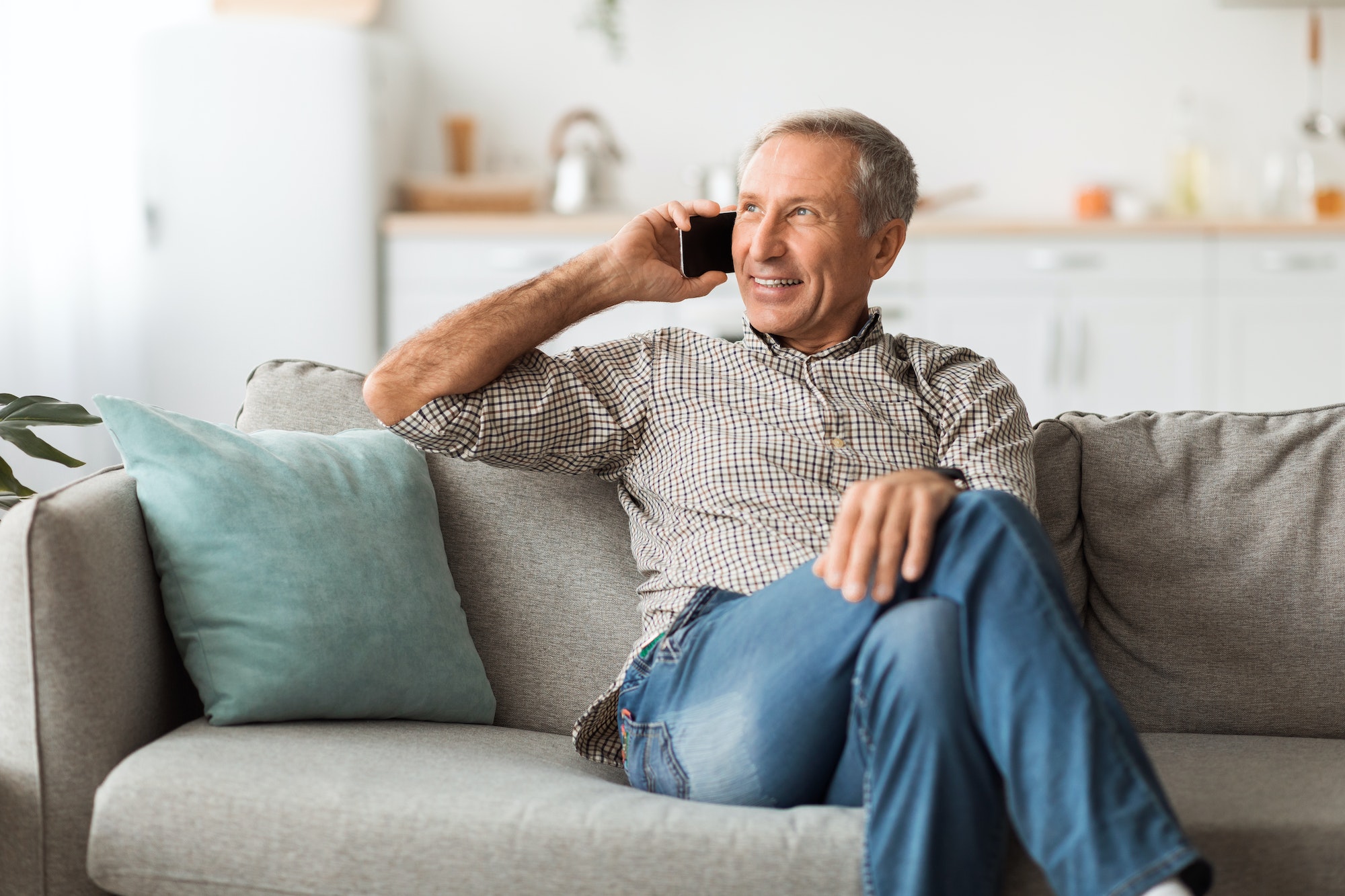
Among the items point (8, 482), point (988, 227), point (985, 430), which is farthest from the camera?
point (988, 227)

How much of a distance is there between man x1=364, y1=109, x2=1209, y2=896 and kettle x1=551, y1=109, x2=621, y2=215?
98.0 inches

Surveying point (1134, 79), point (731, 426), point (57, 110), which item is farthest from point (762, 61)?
point (731, 426)

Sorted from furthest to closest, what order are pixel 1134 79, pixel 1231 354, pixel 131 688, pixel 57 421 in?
1. pixel 1134 79
2. pixel 1231 354
3. pixel 57 421
4. pixel 131 688

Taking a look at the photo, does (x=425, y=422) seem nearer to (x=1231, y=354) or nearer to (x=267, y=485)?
(x=267, y=485)

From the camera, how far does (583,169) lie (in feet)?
14.0

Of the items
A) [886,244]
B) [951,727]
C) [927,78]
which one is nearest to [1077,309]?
[927,78]

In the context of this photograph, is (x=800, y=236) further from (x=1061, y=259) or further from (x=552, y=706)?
(x=1061, y=259)

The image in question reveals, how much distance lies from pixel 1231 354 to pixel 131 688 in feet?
11.4

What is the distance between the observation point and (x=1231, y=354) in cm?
402

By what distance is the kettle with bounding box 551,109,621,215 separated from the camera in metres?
4.26

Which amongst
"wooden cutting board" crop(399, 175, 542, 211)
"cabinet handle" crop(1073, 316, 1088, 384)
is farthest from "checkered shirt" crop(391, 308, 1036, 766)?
"wooden cutting board" crop(399, 175, 542, 211)

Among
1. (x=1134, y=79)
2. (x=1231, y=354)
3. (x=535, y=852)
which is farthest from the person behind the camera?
(x=1134, y=79)

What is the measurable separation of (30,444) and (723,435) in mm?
908

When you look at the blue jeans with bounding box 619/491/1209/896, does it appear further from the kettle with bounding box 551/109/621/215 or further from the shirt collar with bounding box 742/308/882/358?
the kettle with bounding box 551/109/621/215
